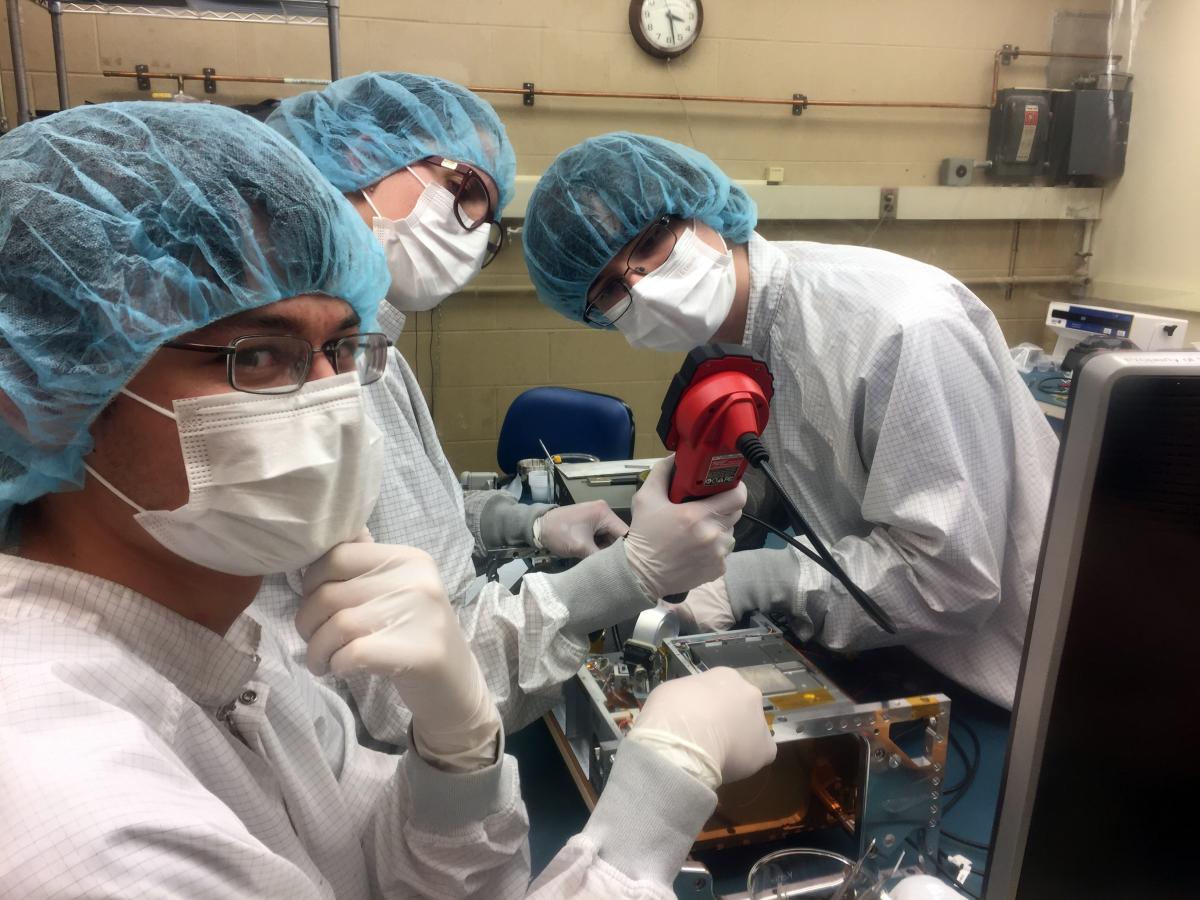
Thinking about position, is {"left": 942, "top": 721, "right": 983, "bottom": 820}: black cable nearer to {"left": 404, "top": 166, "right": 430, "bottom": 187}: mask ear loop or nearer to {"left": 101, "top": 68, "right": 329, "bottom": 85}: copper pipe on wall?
{"left": 404, "top": 166, "right": 430, "bottom": 187}: mask ear loop

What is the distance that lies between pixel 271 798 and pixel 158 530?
0.28 meters

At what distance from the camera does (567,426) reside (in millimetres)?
2605

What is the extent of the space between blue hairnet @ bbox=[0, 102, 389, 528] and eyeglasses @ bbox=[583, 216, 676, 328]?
3.04 ft

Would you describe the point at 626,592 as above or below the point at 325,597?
below

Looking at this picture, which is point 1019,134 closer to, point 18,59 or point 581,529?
point 581,529

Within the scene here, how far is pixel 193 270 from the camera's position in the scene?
2.20 feet

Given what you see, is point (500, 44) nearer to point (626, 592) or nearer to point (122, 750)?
point (626, 592)

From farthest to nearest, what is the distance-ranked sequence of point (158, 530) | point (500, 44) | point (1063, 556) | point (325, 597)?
1. point (500, 44)
2. point (325, 597)
3. point (158, 530)
4. point (1063, 556)

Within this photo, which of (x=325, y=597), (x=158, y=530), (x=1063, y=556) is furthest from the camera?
(x=325, y=597)

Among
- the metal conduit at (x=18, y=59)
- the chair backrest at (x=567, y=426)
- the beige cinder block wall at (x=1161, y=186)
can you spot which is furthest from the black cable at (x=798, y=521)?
the beige cinder block wall at (x=1161, y=186)

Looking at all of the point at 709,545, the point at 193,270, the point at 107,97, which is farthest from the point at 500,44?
the point at 193,270

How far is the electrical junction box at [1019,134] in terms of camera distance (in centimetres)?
354

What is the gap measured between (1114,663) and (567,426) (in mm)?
2160

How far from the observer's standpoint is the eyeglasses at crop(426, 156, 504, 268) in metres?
1.48
